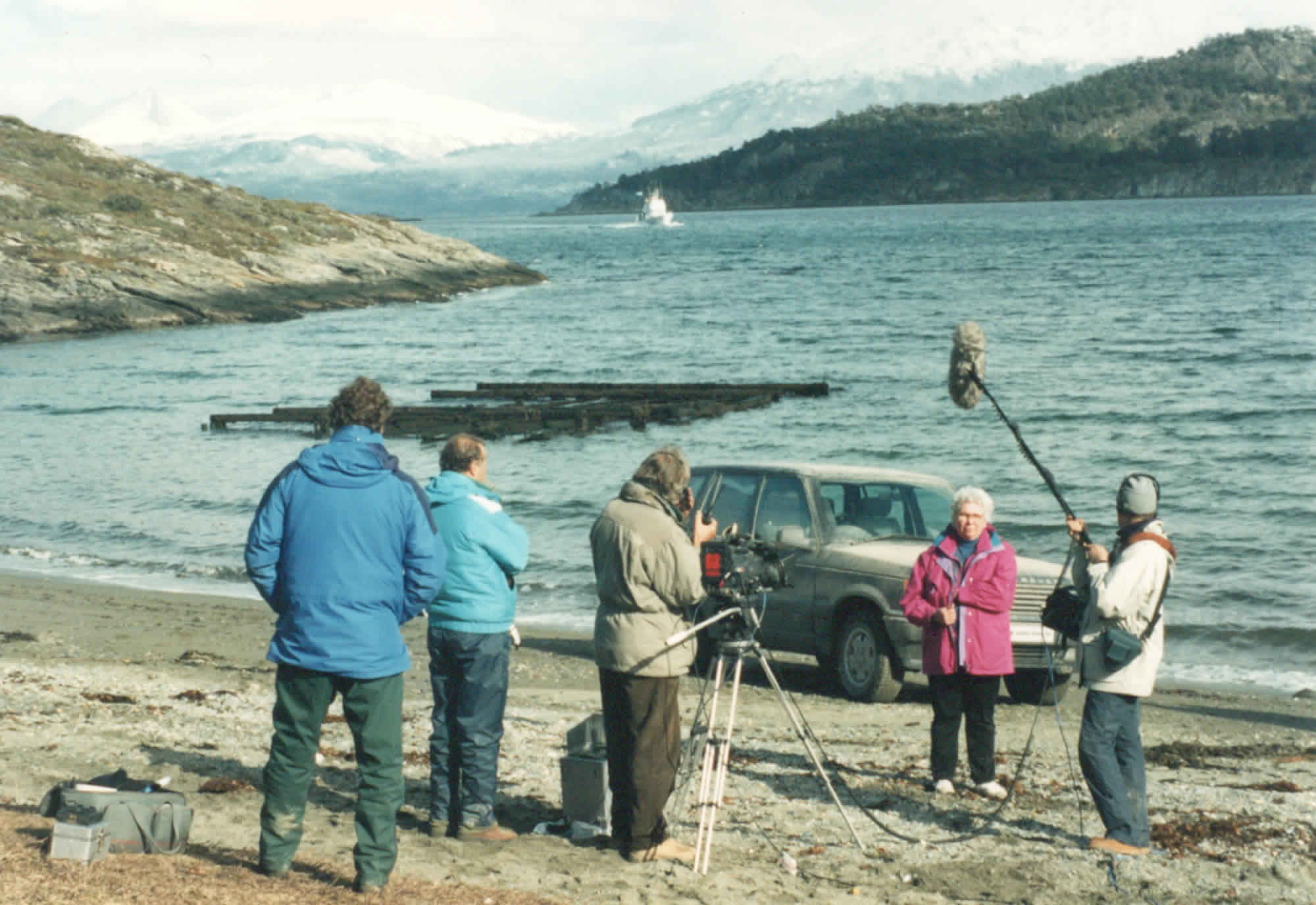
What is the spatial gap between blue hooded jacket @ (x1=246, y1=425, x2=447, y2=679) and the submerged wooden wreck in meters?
25.9

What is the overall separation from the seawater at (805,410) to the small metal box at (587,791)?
8.74m

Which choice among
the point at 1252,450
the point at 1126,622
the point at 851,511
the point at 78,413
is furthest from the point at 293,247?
the point at 1126,622

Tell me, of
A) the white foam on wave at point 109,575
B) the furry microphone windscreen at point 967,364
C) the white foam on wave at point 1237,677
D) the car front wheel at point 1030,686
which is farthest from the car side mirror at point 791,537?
the white foam on wave at point 109,575

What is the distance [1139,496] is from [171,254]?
74.6 metres

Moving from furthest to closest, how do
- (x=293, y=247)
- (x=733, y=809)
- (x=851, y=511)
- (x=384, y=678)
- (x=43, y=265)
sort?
1. (x=293, y=247)
2. (x=43, y=265)
3. (x=851, y=511)
4. (x=733, y=809)
5. (x=384, y=678)

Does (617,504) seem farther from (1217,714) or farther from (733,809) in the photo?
(1217,714)

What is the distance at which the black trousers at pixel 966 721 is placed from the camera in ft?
29.0

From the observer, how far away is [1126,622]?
7254 millimetres

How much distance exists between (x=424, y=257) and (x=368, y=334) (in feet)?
109

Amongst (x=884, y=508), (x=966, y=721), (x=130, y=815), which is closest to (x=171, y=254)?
(x=884, y=508)

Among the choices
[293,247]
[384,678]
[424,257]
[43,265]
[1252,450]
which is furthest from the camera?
[424,257]

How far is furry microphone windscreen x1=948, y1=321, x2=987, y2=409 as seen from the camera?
8.15 meters

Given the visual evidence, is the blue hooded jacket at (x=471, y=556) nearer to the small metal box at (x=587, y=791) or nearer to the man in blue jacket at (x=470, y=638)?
the man in blue jacket at (x=470, y=638)

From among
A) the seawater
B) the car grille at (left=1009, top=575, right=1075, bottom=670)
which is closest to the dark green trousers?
the car grille at (left=1009, top=575, right=1075, bottom=670)
